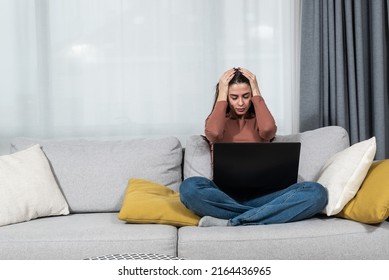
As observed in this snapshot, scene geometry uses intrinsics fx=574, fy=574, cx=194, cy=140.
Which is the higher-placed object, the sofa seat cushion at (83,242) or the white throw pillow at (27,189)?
the white throw pillow at (27,189)

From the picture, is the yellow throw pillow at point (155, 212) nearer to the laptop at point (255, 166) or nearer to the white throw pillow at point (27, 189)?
the laptop at point (255, 166)

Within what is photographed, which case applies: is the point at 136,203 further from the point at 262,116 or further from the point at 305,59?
the point at 305,59

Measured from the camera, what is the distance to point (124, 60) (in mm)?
3582

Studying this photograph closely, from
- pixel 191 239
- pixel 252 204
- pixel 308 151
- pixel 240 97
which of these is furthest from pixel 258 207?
pixel 240 97

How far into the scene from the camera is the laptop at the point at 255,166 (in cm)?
243

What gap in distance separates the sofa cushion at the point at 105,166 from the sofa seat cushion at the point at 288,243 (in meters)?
0.73

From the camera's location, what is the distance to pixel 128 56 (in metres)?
3.58

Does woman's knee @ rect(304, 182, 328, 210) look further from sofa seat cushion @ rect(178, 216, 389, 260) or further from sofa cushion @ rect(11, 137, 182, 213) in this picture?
sofa cushion @ rect(11, 137, 182, 213)

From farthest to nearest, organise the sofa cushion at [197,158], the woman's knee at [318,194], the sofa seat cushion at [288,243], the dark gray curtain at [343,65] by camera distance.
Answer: the dark gray curtain at [343,65] < the sofa cushion at [197,158] < the woman's knee at [318,194] < the sofa seat cushion at [288,243]

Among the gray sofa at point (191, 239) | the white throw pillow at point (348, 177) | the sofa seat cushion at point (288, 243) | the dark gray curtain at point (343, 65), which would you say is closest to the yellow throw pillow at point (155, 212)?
the gray sofa at point (191, 239)

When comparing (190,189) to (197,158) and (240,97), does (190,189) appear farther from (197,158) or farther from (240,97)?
(240,97)
